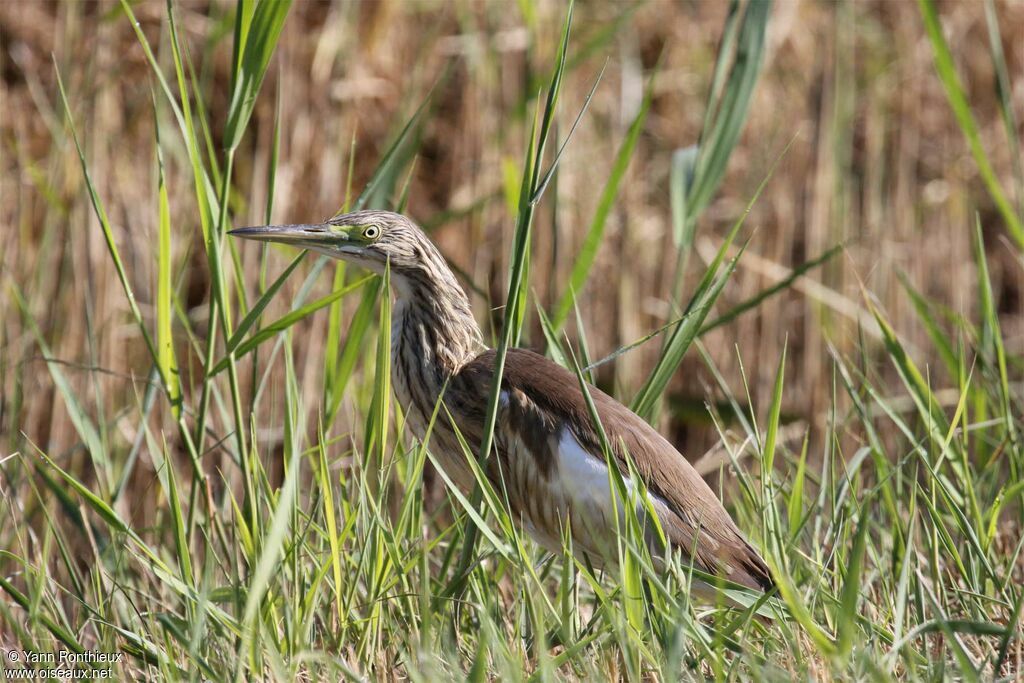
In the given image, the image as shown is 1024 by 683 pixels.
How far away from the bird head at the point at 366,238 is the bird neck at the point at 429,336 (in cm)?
7

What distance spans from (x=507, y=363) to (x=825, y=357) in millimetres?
2355

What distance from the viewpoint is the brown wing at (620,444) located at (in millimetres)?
2070

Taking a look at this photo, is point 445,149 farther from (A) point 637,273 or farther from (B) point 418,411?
(B) point 418,411

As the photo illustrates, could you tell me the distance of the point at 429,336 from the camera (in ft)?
7.71

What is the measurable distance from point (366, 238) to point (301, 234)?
13 cm

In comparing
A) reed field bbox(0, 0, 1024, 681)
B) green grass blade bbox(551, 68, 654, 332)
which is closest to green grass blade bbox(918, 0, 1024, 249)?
reed field bbox(0, 0, 1024, 681)

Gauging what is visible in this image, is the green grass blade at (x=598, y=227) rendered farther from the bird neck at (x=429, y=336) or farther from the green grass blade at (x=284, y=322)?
the green grass blade at (x=284, y=322)

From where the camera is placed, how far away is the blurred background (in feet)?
11.8

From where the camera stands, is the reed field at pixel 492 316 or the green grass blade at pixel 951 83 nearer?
the reed field at pixel 492 316

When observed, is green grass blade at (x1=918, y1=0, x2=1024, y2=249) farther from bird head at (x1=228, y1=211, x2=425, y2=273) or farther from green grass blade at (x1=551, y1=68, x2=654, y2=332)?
bird head at (x1=228, y1=211, x2=425, y2=273)

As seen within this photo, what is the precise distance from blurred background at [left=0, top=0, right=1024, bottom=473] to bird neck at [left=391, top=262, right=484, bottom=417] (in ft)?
3.43

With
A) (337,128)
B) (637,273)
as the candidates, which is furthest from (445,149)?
(637,273)

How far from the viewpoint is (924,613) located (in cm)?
187

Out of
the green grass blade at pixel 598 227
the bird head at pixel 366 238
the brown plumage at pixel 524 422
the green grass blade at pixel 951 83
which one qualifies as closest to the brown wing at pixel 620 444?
the brown plumage at pixel 524 422
